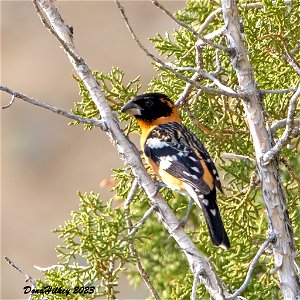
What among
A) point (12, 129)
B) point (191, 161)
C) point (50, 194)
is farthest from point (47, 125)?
point (191, 161)

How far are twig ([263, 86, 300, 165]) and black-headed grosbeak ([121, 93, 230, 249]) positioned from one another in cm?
73

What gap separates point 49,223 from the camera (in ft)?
44.2

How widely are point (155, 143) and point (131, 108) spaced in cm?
39

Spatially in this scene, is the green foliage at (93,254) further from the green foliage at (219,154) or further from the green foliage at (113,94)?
the green foliage at (113,94)

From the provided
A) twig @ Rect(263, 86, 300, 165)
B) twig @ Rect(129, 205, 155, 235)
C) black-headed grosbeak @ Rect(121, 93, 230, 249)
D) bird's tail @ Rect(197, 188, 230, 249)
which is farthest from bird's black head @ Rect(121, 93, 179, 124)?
twig @ Rect(263, 86, 300, 165)

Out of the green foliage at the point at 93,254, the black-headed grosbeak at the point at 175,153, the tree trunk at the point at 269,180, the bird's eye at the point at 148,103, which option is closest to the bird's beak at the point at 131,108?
the black-headed grosbeak at the point at 175,153

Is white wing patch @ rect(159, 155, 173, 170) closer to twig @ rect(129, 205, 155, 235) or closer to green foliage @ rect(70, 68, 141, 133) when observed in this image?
green foliage @ rect(70, 68, 141, 133)

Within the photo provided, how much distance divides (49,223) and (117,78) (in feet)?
32.0

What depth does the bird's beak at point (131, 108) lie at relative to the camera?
3.89 metres

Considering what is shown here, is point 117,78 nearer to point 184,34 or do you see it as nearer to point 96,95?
point 184,34

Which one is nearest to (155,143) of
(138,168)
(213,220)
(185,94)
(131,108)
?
(131,108)

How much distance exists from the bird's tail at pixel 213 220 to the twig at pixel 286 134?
26.1 inches

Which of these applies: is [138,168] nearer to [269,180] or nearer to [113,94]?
[269,180]

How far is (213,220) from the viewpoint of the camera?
365 centimetres
